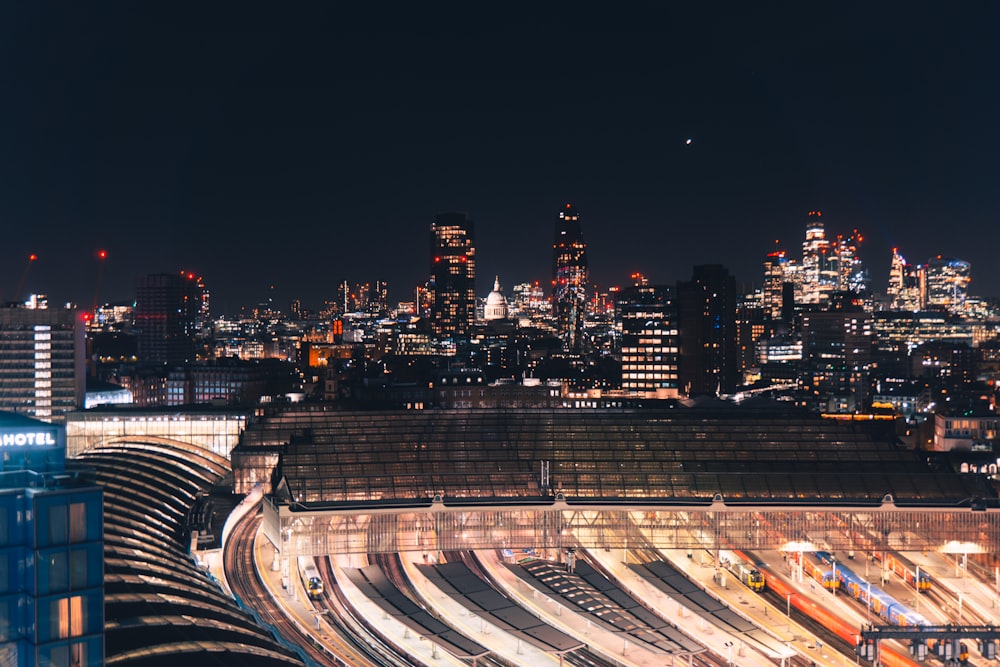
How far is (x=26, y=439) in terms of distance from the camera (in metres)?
25.0

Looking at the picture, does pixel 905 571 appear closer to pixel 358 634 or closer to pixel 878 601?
pixel 878 601

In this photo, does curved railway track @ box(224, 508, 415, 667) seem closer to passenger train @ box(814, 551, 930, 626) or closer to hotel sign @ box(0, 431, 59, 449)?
hotel sign @ box(0, 431, 59, 449)

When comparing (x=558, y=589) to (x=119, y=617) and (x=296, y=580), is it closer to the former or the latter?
(x=296, y=580)

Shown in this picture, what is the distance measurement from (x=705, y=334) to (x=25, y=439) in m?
150

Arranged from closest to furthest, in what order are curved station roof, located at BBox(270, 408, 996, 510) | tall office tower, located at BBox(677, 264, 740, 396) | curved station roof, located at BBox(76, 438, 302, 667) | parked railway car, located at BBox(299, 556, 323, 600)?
curved station roof, located at BBox(76, 438, 302, 667), parked railway car, located at BBox(299, 556, 323, 600), curved station roof, located at BBox(270, 408, 996, 510), tall office tower, located at BBox(677, 264, 740, 396)

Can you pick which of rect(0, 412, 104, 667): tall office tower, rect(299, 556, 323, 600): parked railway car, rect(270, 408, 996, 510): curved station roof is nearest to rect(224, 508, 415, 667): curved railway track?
rect(299, 556, 323, 600): parked railway car

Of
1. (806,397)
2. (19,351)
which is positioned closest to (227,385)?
(19,351)

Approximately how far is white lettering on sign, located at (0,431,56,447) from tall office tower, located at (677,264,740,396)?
480 ft

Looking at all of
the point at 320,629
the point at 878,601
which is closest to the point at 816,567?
the point at 878,601

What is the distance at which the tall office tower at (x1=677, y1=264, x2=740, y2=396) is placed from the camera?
168875 mm

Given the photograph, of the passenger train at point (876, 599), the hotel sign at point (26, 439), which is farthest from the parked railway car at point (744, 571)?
the hotel sign at point (26, 439)

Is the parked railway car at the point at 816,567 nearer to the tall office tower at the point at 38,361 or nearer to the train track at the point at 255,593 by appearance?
the train track at the point at 255,593

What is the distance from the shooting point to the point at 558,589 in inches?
2116

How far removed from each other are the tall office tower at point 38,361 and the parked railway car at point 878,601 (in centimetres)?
7346
